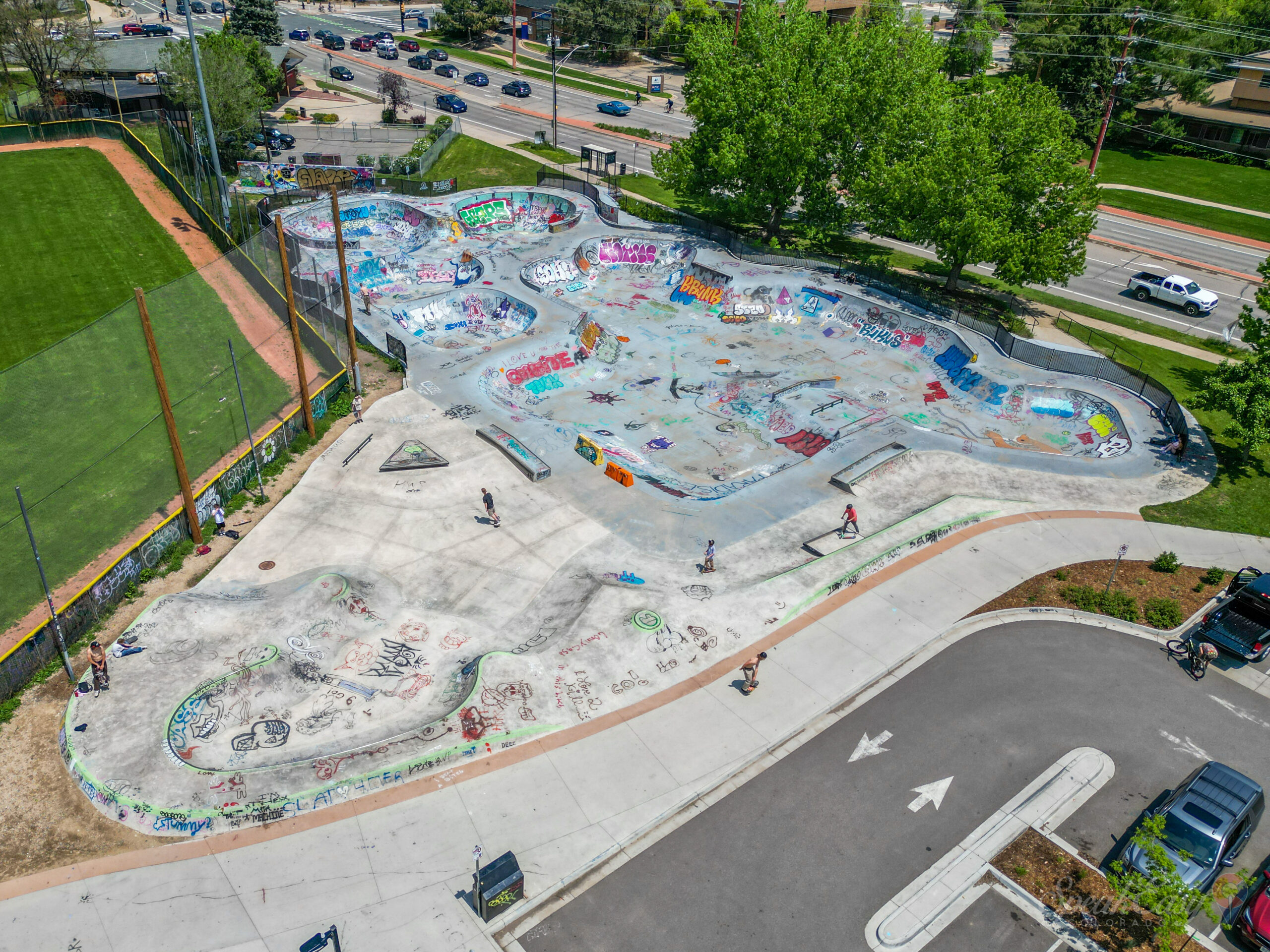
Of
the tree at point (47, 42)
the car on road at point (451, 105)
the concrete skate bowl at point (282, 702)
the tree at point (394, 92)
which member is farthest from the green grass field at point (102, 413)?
the car on road at point (451, 105)

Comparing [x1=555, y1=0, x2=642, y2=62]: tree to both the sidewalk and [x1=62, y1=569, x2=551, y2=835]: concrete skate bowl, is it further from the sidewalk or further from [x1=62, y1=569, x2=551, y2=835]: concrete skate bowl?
the sidewalk

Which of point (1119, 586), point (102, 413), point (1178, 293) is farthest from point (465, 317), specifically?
point (1178, 293)

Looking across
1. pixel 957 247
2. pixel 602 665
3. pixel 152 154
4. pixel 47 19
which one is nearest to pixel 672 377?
pixel 957 247

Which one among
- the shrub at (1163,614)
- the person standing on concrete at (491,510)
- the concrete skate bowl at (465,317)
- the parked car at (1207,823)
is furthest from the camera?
the concrete skate bowl at (465,317)

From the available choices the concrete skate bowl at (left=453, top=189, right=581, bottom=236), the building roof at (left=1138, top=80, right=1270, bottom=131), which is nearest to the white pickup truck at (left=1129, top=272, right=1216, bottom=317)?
the concrete skate bowl at (left=453, top=189, right=581, bottom=236)

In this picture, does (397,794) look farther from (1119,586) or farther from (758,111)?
(758,111)

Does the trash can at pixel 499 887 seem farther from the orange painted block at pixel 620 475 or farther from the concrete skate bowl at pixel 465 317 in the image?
the concrete skate bowl at pixel 465 317
